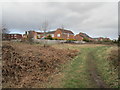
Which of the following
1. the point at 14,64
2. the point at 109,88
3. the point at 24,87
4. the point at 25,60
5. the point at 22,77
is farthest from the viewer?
the point at 25,60

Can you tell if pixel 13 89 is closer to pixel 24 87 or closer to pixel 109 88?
pixel 24 87

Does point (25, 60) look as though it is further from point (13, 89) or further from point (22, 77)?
point (13, 89)

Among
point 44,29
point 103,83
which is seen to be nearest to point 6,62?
point 103,83

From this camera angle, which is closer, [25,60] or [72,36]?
[25,60]

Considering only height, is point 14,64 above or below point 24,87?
above

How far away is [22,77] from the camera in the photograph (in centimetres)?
656

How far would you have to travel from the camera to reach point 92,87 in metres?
5.20

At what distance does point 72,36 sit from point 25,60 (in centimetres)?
5378

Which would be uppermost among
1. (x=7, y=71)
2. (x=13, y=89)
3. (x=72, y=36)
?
(x=72, y=36)

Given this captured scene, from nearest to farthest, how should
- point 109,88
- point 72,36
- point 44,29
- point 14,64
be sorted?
point 109,88 → point 14,64 → point 44,29 → point 72,36

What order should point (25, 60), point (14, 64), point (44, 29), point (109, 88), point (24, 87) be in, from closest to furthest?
point (109, 88) → point (24, 87) → point (14, 64) → point (25, 60) → point (44, 29)

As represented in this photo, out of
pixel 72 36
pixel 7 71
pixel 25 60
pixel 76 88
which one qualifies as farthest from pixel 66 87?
pixel 72 36

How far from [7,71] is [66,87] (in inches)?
163

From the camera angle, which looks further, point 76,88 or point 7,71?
point 7,71
